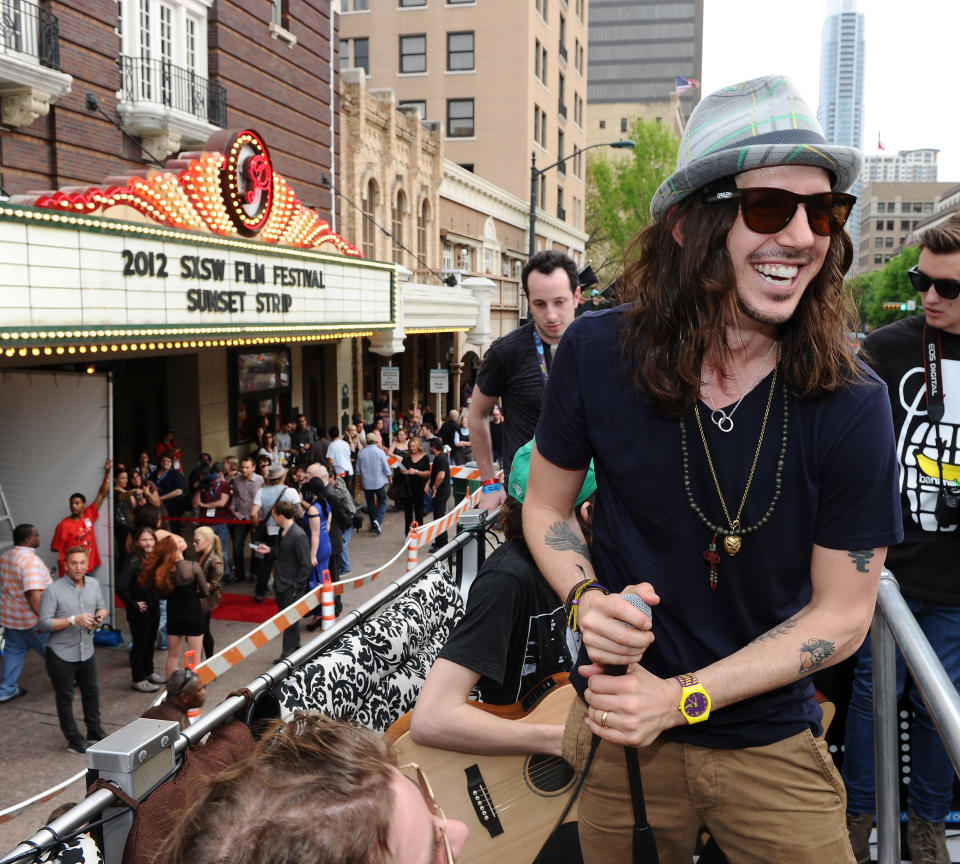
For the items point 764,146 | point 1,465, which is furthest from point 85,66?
point 764,146

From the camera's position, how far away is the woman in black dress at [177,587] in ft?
27.5

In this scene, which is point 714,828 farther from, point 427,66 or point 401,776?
point 427,66

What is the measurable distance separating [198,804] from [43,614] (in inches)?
283

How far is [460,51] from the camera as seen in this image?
4000 centimetres

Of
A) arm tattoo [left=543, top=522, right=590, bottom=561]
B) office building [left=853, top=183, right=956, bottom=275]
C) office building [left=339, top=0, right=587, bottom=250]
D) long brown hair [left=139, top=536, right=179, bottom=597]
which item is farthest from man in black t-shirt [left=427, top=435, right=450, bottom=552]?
office building [left=853, top=183, right=956, bottom=275]

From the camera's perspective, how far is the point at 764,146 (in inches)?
69.9

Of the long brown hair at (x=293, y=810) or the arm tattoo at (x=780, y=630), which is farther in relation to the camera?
the arm tattoo at (x=780, y=630)

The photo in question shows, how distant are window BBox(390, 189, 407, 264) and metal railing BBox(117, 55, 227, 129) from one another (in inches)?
389

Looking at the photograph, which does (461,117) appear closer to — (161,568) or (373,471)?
(373,471)

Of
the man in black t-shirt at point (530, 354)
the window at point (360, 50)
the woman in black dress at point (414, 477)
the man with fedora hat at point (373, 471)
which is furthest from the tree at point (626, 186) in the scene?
the man in black t-shirt at point (530, 354)

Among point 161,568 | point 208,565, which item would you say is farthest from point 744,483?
point 208,565

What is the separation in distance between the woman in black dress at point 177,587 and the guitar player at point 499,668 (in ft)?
20.0

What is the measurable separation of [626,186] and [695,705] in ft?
→ 178

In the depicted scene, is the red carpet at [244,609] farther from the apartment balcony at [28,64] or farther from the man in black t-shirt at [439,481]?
the apartment balcony at [28,64]
